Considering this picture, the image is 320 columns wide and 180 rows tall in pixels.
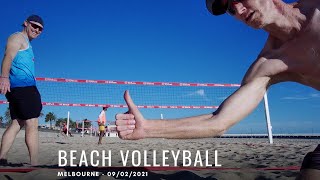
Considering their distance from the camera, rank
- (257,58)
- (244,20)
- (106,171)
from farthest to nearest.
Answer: (106,171) → (257,58) → (244,20)

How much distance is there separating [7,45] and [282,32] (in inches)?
123

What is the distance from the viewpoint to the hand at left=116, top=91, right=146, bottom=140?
62.1 inches

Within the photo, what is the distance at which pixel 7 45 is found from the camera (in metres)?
3.98

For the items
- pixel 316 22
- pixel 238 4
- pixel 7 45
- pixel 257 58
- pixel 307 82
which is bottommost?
pixel 307 82

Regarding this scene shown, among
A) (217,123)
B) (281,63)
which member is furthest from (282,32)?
(217,123)

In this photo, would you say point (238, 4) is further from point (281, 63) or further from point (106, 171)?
point (106, 171)

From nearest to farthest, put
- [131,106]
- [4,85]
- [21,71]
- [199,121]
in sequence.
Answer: [131,106] < [199,121] < [4,85] < [21,71]

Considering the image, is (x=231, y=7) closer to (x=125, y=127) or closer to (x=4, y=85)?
(x=125, y=127)

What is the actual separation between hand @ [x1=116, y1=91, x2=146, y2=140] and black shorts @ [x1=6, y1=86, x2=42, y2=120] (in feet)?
9.01

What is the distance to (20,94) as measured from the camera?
3.99 metres

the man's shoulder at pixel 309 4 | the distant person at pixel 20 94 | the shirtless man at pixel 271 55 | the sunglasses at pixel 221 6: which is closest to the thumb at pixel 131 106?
the shirtless man at pixel 271 55

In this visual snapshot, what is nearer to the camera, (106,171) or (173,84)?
(106,171)

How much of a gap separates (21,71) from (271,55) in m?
2.97

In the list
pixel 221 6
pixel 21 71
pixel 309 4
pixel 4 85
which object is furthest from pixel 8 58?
pixel 309 4
